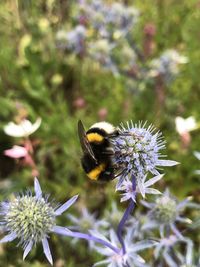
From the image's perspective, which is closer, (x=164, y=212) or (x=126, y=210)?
(x=126, y=210)

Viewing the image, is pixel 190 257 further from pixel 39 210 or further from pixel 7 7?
pixel 7 7

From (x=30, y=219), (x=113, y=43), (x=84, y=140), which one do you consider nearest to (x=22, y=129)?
(x=113, y=43)

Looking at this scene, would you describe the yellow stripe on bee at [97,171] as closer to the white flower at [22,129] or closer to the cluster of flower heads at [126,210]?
the cluster of flower heads at [126,210]

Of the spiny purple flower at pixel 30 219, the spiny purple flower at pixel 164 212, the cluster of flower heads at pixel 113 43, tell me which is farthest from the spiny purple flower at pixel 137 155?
the cluster of flower heads at pixel 113 43

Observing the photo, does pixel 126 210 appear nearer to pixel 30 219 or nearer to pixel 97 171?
pixel 97 171

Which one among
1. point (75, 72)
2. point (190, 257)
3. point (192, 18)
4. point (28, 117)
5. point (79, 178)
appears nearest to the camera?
point (190, 257)

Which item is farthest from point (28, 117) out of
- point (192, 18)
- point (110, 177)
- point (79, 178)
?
point (110, 177)
